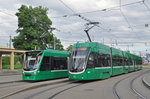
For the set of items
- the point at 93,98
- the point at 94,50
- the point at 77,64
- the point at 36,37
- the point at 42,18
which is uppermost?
the point at 42,18

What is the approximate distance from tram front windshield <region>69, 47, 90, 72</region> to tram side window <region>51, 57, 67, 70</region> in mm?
2639

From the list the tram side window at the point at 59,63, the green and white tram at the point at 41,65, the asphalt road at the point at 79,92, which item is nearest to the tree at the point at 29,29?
the tram side window at the point at 59,63

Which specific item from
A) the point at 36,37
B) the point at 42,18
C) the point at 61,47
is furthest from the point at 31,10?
the point at 61,47

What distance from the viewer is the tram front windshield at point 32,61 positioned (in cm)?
1659

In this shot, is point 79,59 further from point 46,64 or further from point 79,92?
point 79,92

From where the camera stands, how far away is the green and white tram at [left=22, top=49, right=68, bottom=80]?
16.4m

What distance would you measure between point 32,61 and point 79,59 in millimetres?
3948

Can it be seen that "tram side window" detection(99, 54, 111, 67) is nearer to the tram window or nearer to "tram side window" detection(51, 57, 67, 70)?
the tram window

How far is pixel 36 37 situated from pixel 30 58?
30537 mm

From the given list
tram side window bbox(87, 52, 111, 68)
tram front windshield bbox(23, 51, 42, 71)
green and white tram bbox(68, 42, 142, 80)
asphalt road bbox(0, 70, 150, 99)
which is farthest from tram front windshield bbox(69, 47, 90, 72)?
tram front windshield bbox(23, 51, 42, 71)

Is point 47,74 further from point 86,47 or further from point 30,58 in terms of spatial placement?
point 86,47

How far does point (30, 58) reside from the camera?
17.1m

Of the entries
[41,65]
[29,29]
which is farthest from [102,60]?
[29,29]

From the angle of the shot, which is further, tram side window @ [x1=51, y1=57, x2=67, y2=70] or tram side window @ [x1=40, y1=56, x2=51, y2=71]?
tram side window @ [x1=51, y1=57, x2=67, y2=70]
